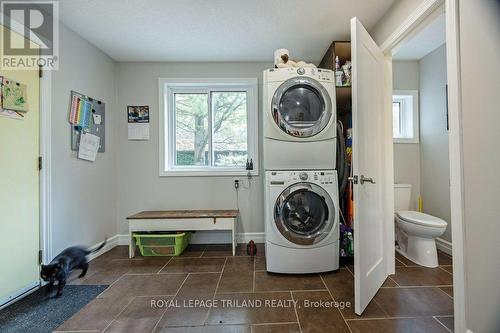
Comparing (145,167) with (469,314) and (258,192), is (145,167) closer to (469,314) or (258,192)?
(258,192)

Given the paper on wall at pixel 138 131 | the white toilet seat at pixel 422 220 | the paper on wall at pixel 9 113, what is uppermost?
the paper on wall at pixel 138 131

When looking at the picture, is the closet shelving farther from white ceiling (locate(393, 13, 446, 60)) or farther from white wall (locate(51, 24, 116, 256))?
white wall (locate(51, 24, 116, 256))

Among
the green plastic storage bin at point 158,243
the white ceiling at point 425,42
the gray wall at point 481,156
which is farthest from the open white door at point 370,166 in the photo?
the green plastic storage bin at point 158,243

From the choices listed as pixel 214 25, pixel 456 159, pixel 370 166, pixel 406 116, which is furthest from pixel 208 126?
pixel 406 116

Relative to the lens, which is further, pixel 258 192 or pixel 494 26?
pixel 258 192

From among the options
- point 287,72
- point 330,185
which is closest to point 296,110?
Answer: point 287,72

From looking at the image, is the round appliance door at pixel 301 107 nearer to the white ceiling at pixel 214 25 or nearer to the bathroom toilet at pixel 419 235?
the white ceiling at pixel 214 25

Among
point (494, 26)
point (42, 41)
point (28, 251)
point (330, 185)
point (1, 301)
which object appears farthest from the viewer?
point (330, 185)

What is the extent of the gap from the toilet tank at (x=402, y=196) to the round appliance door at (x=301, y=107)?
1.39 metres

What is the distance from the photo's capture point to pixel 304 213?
2.09 metres

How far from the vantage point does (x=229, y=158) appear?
3.03 metres

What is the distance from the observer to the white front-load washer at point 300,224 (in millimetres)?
2027

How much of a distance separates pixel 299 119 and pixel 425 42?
5.90 ft

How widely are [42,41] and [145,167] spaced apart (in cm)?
151
